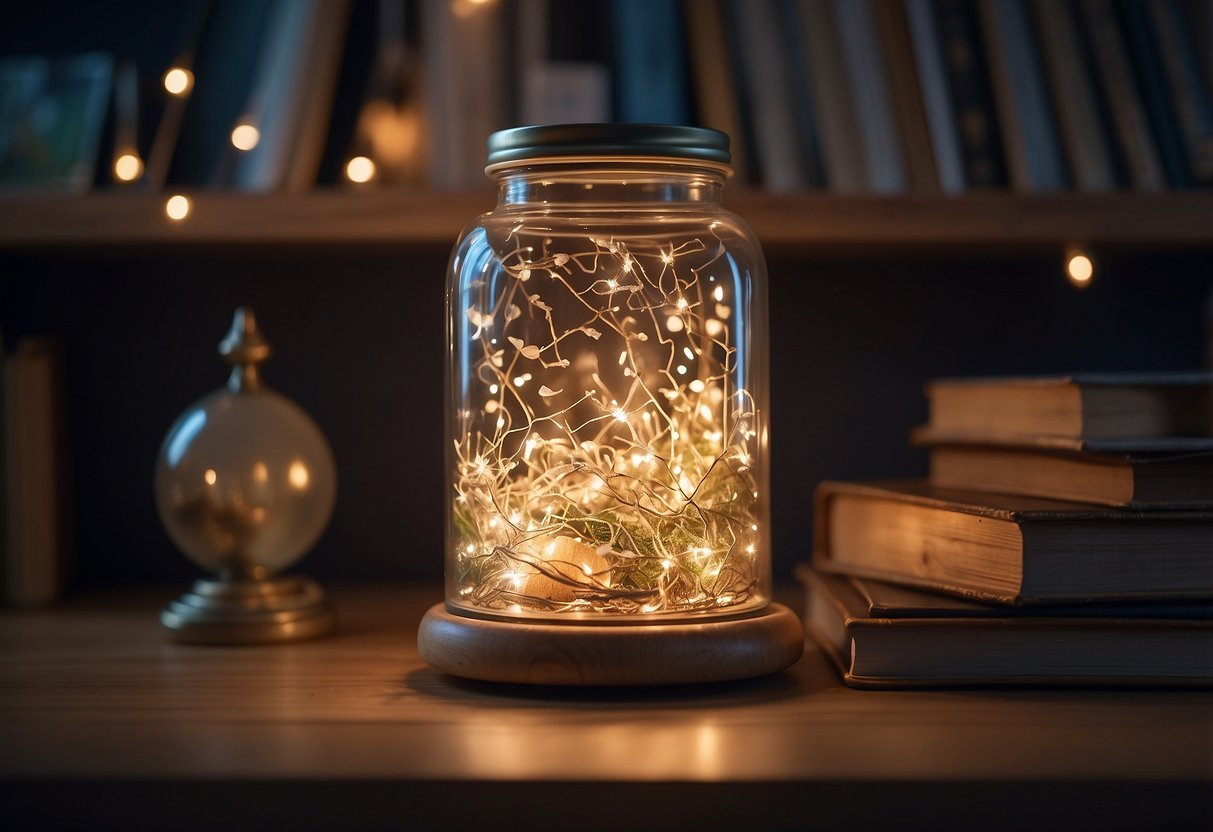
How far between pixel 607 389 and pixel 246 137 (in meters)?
0.45

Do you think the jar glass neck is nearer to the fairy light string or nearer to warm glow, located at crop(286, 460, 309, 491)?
the fairy light string

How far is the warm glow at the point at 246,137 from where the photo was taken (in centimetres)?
112

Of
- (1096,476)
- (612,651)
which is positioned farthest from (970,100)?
(612,651)

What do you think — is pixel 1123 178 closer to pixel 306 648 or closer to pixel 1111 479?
pixel 1111 479

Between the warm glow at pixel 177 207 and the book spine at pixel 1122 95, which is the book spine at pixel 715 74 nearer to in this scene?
the book spine at pixel 1122 95

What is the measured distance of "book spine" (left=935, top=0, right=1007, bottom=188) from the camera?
44.2 inches

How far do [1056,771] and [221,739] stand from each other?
504 millimetres

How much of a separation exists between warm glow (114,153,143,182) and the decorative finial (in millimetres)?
187

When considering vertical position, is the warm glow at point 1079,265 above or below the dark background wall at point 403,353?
above

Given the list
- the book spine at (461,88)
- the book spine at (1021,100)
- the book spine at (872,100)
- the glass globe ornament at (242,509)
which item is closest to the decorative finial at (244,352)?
the glass globe ornament at (242,509)

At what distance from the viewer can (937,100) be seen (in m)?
1.12

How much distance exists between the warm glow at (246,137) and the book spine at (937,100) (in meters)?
0.64

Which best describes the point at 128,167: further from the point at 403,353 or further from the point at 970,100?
the point at 970,100

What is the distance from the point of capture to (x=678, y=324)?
0.95 meters
